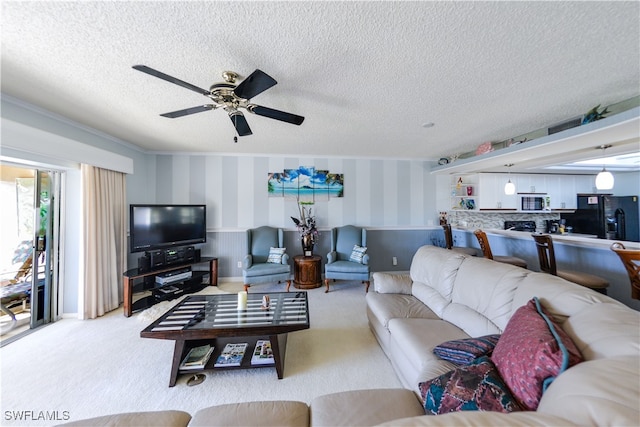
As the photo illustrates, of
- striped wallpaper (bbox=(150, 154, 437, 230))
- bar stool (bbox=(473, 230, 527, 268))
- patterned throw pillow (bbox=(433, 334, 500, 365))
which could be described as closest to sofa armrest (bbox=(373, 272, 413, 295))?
patterned throw pillow (bbox=(433, 334, 500, 365))

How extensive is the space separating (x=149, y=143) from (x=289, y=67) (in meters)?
3.15

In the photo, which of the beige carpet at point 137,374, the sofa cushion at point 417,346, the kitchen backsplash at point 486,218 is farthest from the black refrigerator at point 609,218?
the beige carpet at point 137,374

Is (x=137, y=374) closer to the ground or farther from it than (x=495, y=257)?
closer to the ground

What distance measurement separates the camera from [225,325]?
1.83 m

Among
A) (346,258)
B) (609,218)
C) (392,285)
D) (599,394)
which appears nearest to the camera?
(599,394)

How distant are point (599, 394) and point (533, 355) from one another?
1.22ft

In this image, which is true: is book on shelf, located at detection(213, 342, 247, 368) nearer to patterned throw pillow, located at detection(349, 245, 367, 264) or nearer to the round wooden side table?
the round wooden side table

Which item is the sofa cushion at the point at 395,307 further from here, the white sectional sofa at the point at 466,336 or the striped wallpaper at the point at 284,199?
the striped wallpaper at the point at 284,199

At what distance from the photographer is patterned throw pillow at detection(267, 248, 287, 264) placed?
12.6 feet

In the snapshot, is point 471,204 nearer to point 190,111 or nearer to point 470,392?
point 470,392

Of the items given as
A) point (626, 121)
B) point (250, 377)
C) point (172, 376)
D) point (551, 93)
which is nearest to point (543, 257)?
point (626, 121)

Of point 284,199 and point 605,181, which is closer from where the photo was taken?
point 605,181

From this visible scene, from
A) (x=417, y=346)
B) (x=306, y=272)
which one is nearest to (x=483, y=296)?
(x=417, y=346)

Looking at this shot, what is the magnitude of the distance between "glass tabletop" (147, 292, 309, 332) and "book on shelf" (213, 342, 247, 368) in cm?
26
